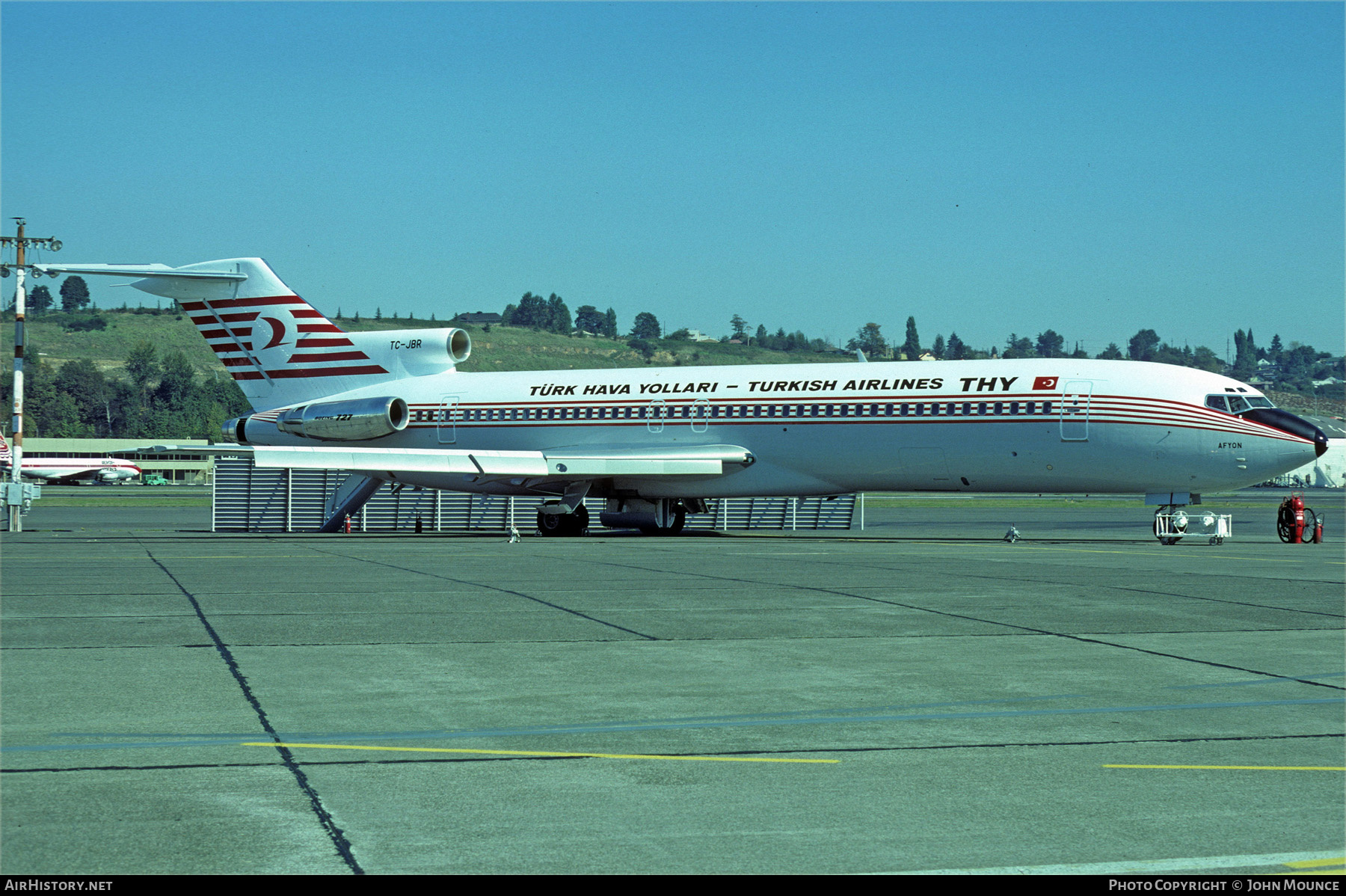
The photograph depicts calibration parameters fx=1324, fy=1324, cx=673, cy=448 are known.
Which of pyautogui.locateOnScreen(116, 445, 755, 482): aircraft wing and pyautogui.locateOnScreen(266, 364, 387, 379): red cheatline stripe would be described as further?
pyautogui.locateOnScreen(266, 364, 387, 379): red cheatline stripe

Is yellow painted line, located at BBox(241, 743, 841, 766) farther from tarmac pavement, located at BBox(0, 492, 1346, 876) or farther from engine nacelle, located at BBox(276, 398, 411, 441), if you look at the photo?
engine nacelle, located at BBox(276, 398, 411, 441)

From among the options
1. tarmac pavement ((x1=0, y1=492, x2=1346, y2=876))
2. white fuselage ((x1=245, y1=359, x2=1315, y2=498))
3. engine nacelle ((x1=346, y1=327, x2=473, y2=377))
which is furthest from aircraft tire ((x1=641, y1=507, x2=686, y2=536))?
tarmac pavement ((x1=0, y1=492, x2=1346, y2=876))

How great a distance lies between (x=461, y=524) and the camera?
143 ft

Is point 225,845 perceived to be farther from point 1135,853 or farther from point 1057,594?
point 1057,594

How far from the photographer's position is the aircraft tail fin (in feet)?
126

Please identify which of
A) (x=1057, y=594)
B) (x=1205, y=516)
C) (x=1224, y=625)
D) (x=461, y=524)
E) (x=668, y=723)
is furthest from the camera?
(x=461, y=524)

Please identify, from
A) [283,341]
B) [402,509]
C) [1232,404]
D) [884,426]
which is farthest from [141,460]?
[1232,404]

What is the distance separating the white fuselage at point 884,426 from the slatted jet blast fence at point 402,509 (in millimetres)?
4238

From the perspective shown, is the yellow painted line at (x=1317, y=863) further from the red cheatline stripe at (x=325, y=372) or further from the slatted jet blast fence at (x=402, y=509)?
the red cheatline stripe at (x=325, y=372)

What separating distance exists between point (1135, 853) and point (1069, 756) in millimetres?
1840

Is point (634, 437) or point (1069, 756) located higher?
point (634, 437)

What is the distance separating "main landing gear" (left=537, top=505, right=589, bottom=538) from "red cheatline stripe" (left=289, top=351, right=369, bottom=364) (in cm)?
816

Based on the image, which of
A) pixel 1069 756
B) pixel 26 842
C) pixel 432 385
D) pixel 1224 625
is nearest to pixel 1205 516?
pixel 1224 625

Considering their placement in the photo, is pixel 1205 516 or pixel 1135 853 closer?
pixel 1135 853
